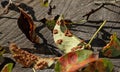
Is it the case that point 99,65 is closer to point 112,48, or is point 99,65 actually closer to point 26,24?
point 112,48

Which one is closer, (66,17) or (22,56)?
(22,56)

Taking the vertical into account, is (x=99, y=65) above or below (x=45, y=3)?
below

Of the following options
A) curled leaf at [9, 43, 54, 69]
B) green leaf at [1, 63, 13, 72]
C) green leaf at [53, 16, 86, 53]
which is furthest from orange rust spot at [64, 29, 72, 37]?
green leaf at [1, 63, 13, 72]

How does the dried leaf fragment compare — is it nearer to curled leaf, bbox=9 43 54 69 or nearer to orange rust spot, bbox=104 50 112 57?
curled leaf, bbox=9 43 54 69

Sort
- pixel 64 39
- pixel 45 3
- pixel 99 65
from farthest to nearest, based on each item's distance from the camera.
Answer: pixel 45 3 < pixel 64 39 < pixel 99 65

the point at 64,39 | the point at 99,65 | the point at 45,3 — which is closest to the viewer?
the point at 99,65

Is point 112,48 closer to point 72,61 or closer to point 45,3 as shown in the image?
point 72,61

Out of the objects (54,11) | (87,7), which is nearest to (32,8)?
(54,11)

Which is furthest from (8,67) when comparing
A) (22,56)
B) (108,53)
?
(108,53)
